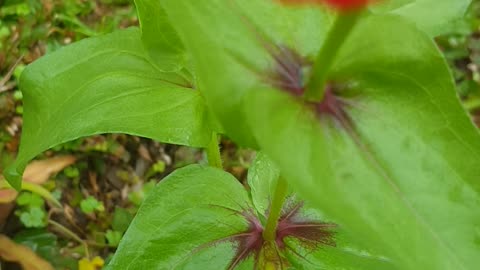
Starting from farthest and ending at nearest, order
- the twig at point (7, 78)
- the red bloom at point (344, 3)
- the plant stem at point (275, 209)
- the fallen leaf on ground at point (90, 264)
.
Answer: the twig at point (7, 78), the fallen leaf on ground at point (90, 264), the plant stem at point (275, 209), the red bloom at point (344, 3)

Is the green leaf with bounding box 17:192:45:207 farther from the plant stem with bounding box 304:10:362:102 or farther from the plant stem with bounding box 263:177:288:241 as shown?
the plant stem with bounding box 304:10:362:102

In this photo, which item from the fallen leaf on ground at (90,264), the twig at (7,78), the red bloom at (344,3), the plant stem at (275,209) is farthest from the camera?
the twig at (7,78)

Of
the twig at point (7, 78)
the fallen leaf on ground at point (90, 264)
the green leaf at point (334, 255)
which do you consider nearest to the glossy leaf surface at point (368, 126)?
the green leaf at point (334, 255)

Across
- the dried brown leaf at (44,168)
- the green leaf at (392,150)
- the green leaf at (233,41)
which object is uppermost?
the green leaf at (233,41)

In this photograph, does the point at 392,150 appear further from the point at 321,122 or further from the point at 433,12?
the point at 433,12

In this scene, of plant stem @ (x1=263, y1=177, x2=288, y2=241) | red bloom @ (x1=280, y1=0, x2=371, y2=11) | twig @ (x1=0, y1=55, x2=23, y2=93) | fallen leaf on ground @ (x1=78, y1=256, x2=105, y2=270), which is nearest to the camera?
red bloom @ (x1=280, y1=0, x2=371, y2=11)

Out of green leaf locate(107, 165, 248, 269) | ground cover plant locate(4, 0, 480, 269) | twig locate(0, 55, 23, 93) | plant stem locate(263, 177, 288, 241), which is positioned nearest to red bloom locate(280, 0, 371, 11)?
ground cover plant locate(4, 0, 480, 269)

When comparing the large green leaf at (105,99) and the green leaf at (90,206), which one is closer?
the large green leaf at (105,99)

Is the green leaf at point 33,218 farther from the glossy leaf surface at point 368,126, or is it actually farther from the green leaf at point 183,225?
the glossy leaf surface at point 368,126
